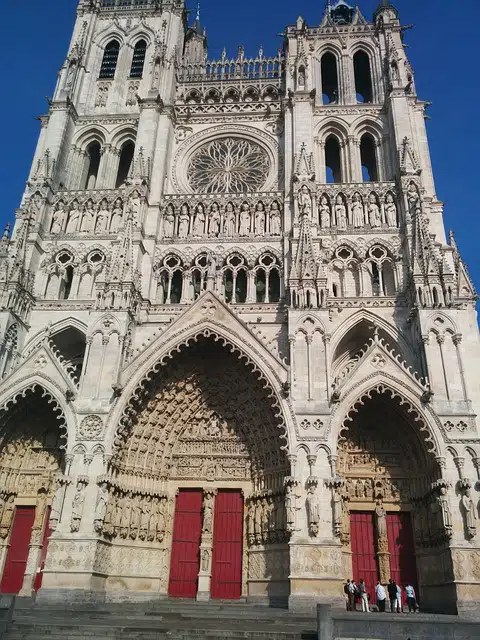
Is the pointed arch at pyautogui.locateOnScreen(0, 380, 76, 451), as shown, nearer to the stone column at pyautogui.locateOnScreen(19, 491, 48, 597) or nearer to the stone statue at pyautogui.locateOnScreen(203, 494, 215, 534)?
the stone column at pyautogui.locateOnScreen(19, 491, 48, 597)

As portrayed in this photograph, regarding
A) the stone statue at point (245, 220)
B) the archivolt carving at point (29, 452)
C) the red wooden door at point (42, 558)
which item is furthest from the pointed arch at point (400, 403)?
the red wooden door at point (42, 558)

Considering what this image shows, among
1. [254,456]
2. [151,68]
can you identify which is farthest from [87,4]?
[254,456]

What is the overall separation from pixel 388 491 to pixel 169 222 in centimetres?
1326

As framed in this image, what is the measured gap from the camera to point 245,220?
→ 21.2m

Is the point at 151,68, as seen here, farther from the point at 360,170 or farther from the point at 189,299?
the point at 189,299

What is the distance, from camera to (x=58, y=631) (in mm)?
10156

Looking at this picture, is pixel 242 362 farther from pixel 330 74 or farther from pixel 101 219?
pixel 330 74

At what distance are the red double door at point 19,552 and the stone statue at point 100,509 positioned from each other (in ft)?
10.7

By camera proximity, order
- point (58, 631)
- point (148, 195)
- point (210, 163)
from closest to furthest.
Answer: point (58, 631) → point (148, 195) → point (210, 163)

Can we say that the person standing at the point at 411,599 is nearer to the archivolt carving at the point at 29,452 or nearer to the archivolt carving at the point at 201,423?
the archivolt carving at the point at 201,423

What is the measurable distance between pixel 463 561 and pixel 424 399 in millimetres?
4278

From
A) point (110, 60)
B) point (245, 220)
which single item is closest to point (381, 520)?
point (245, 220)

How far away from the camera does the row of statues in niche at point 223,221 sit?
20.9 m

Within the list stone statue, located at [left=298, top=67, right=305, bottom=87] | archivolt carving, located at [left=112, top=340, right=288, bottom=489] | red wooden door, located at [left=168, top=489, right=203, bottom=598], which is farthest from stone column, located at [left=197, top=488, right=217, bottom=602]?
stone statue, located at [left=298, top=67, right=305, bottom=87]
